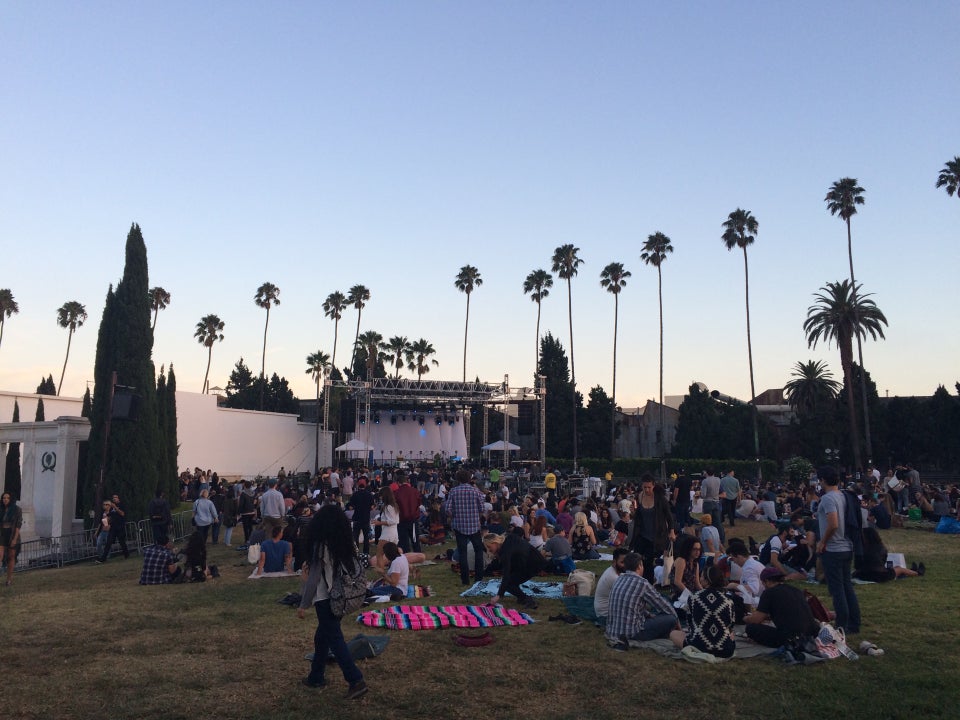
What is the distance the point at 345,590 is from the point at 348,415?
126 feet

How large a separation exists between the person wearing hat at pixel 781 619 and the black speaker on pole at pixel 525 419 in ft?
125

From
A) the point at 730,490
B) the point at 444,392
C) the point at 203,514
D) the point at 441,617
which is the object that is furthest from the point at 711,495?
the point at 444,392

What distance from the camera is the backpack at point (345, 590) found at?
5.68 meters

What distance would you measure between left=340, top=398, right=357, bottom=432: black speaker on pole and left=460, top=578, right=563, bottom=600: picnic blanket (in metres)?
32.0

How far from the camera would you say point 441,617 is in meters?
8.45

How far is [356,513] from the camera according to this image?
13.6 m

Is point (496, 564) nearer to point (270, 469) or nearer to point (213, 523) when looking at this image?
point (213, 523)

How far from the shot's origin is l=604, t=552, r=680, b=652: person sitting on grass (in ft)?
23.8

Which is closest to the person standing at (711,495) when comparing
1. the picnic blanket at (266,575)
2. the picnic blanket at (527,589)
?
the picnic blanket at (527,589)

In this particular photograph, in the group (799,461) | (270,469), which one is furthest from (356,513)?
(270,469)

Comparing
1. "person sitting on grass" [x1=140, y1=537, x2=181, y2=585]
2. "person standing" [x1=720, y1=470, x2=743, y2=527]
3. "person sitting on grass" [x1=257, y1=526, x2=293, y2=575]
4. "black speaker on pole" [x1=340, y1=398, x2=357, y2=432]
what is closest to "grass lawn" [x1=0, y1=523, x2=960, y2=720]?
"person sitting on grass" [x1=140, y1=537, x2=181, y2=585]

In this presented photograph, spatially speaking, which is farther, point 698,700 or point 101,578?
point 101,578

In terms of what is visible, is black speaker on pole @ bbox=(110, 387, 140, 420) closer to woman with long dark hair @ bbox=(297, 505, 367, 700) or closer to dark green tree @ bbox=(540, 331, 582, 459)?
woman with long dark hair @ bbox=(297, 505, 367, 700)

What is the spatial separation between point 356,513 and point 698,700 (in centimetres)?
889
